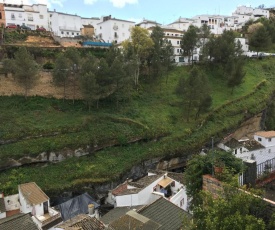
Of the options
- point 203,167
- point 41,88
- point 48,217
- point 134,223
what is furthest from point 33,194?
point 41,88

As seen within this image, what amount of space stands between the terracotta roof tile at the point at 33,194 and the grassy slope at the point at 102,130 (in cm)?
165

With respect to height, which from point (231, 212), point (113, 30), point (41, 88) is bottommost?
point (231, 212)

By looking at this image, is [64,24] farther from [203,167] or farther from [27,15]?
[203,167]

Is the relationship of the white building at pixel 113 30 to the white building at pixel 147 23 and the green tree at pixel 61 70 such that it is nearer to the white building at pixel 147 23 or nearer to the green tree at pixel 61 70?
the white building at pixel 147 23

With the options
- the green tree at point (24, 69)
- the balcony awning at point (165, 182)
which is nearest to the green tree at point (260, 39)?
the green tree at point (24, 69)

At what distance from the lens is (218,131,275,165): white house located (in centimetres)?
3194

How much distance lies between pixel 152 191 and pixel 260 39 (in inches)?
1902

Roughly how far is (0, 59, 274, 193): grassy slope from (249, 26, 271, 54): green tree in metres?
23.6

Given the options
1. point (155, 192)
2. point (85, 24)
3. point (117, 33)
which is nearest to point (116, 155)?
point (155, 192)

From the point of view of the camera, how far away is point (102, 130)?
30797 mm

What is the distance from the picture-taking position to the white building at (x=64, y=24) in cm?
6106

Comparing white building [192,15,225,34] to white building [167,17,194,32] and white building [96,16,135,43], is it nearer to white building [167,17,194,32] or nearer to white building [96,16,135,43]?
white building [167,17,194,32]

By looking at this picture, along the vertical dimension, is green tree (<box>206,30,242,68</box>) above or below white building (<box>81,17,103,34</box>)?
below

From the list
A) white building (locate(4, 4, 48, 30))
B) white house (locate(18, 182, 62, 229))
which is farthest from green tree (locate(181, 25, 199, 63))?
white house (locate(18, 182, 62, 229))
